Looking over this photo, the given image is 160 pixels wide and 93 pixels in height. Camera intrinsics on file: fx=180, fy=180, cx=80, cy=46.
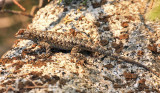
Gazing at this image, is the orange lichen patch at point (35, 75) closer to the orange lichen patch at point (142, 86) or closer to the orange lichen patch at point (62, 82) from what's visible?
the orange lichen patch at point (62, 82)

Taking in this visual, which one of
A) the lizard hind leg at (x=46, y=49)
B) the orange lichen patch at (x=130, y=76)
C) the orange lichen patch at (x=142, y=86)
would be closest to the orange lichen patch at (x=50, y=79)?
the lizard hind leg at (x=46, y=49)

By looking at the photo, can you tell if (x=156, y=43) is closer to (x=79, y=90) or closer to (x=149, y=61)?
(x=149, y=61)

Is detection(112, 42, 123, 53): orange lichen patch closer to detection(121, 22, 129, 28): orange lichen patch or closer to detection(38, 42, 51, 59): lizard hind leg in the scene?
detection(121, 22, 129, 28): orange lichen patch

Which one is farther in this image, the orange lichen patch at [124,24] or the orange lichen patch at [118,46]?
the orange lichen patch at [124,24]

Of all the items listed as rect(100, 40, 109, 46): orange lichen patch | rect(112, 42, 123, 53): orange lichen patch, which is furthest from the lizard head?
rect(112, 42, 123, 53): orange lichen patch

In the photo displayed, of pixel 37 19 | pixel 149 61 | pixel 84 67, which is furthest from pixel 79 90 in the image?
pixel 37 19

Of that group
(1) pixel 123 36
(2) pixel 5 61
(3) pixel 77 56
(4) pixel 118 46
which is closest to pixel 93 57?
(3) pixel 77 56
